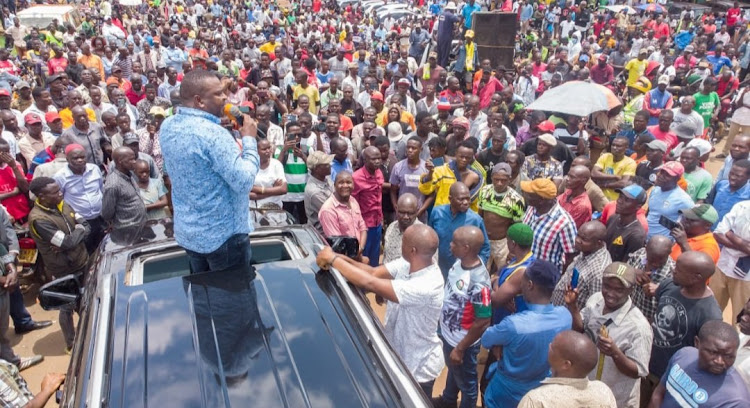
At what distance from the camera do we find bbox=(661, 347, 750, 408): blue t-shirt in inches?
106

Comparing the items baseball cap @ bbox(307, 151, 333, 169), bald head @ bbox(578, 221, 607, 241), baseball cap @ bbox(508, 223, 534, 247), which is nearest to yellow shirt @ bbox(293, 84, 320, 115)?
baseball cap @ bbox(307, 151, 333, 169)

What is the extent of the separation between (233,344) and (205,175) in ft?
2.76

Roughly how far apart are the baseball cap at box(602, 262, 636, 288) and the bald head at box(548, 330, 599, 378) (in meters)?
0.84

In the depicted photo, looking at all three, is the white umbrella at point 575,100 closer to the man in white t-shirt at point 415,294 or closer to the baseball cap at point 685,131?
the baseball cap at point 685,131

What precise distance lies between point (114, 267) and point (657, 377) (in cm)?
356

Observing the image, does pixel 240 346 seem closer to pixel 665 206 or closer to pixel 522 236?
pixel 522 236

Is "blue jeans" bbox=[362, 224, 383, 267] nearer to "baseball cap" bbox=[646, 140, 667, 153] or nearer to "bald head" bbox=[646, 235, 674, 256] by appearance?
"bald head" bbox=[646, 235, 674, 256]

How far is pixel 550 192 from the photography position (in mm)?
4414

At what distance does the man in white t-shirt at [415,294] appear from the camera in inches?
115

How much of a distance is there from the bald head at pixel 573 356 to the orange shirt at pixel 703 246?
7.21 feet

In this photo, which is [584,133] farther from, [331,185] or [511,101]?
[331,185]

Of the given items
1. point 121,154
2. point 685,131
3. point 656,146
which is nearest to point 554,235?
point 656,146

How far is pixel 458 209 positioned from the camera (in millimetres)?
4602

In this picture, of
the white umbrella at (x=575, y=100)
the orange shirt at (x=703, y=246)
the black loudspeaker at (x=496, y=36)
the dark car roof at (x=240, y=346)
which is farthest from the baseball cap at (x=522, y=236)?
the black loudspeaker at (x=496, y=36)
